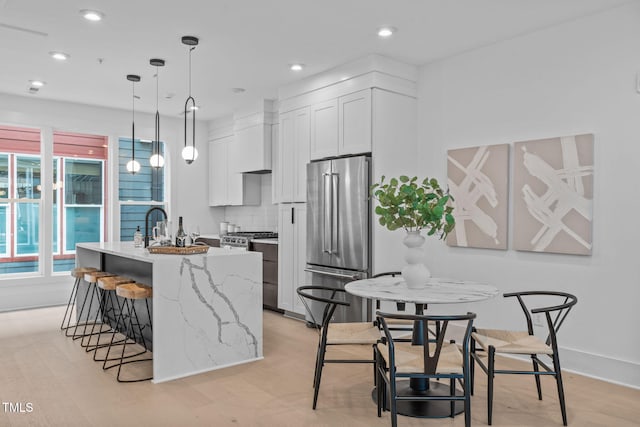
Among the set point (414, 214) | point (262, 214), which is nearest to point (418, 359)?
point (414, 214)

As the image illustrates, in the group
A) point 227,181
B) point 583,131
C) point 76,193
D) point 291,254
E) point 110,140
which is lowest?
point 291,254

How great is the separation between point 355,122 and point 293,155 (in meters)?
1.02

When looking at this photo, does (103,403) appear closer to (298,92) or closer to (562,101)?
(298,92)

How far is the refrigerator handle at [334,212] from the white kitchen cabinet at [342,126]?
0.28 metres

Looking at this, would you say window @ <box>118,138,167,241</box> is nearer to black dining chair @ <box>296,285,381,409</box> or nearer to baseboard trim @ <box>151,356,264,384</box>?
baseboard trim @ <box>151,356,264,384</box>

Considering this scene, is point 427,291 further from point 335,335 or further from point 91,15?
point 91,15

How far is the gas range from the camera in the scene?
20.5 ft

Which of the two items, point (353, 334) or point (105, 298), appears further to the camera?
point (105, 298)

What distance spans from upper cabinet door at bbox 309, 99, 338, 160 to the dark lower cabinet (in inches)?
53.9

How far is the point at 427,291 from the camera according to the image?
2.94m

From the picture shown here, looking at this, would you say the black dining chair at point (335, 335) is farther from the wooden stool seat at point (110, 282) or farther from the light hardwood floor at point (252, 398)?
the wooden stool seat at point (110, 282)

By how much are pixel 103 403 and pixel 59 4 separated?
9.27ft

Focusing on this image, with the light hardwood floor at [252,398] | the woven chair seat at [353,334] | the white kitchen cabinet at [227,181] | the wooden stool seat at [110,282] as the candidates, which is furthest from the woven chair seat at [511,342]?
the white kitchen cabinet at [227,181]

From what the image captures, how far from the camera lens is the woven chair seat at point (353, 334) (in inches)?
118
